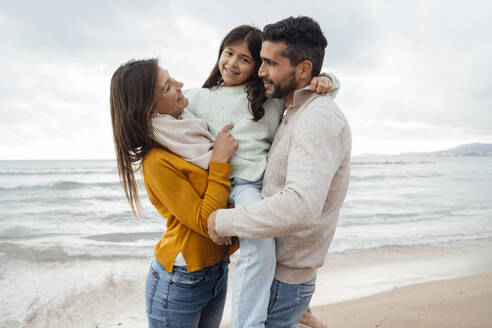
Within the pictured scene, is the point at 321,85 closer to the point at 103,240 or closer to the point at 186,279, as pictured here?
the point at 186,279

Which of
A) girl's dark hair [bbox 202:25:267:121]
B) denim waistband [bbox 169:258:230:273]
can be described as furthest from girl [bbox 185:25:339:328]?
denim waistband [bbox 169:258:230:273]

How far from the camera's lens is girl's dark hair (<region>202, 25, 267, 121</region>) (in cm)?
211

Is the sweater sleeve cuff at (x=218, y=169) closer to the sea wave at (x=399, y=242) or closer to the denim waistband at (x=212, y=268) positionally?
the denim waistband at (x=212, y=268)

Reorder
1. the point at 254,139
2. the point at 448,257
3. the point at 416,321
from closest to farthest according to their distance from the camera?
the point at 254,139 < the point at 416,321 < the point at 448,257

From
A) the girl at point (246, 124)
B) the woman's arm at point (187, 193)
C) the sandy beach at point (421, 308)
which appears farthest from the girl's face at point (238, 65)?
the sandy beach at point (421, 308)

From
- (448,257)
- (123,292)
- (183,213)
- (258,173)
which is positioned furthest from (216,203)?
(448,257)

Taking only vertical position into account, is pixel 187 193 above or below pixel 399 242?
above

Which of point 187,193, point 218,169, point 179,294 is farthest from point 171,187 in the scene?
point 179,294

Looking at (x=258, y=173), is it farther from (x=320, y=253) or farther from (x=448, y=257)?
(x=448, y=257)

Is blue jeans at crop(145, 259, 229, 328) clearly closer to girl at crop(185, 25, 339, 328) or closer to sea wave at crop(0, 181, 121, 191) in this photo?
girl at crop(185, 25, 339, 328)

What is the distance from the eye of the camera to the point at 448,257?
669 centimetres

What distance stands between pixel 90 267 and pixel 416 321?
4.87 meters

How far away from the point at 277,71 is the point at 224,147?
1.52 ft

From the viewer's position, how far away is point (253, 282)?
5.38 ft
